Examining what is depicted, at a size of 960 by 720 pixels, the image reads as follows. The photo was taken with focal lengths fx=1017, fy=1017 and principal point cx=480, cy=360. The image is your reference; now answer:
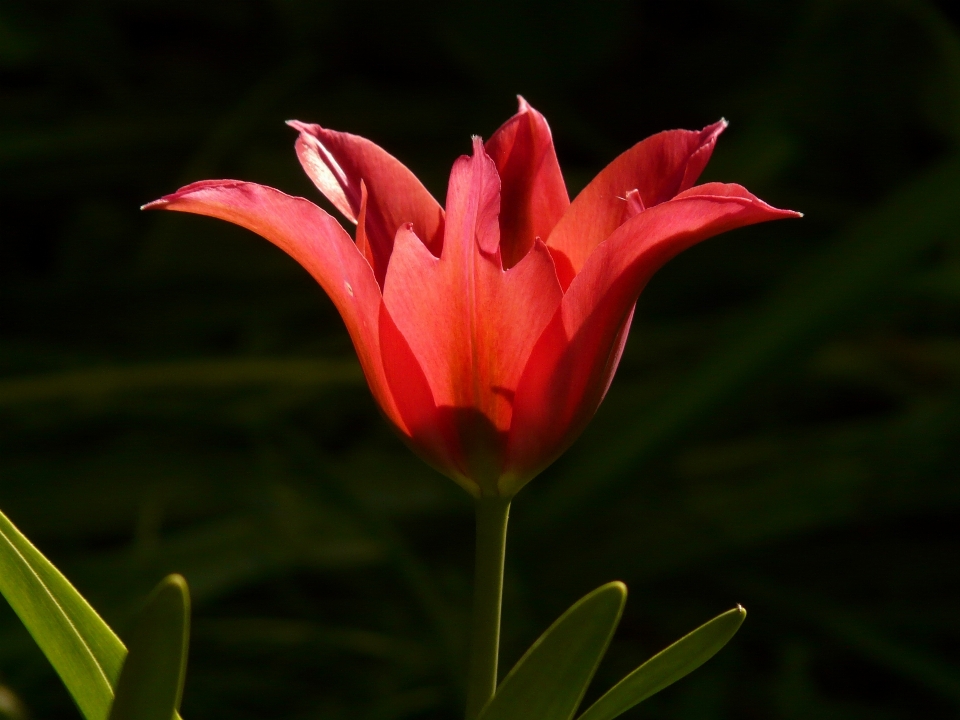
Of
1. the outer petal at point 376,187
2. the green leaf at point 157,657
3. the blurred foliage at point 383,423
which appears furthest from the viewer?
the blurred foliage at point 383,423

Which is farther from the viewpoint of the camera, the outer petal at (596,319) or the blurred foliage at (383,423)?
the blurred foliage at (383,423)

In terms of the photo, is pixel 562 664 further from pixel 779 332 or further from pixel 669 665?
pixel 779 332

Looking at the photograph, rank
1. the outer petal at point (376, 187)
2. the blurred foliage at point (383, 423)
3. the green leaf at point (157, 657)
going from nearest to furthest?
the green leaf at point (157, 657) < the outer petal at point (376, 187) < the blurred foliage at point (383, 423)

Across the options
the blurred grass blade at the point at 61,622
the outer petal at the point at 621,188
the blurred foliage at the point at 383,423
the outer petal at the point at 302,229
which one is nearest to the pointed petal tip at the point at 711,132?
the outer petal at the point at 621,188

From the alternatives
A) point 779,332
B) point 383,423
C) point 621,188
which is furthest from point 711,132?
point 383,423

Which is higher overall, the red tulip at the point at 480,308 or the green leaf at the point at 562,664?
the red tulip at the point at 480,308

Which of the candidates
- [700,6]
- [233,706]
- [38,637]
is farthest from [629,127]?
[38,637]

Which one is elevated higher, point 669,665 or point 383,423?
point 669,665

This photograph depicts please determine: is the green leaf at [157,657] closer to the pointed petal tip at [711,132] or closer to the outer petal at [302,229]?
the outer petal at [302,229]

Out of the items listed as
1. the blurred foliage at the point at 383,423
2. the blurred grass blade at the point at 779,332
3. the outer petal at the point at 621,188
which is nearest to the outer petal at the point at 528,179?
the outer petal at the point at 621,188
